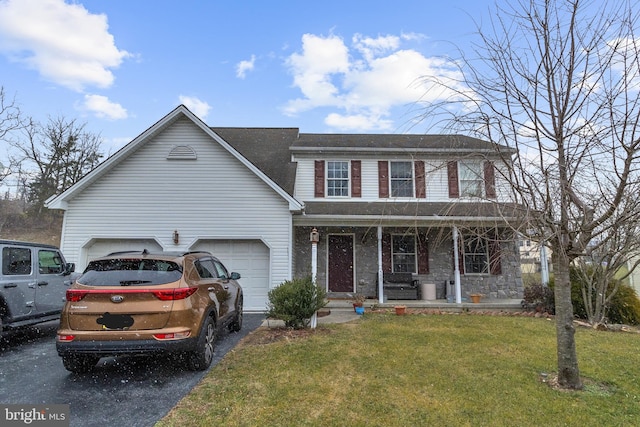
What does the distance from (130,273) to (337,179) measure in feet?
29.4

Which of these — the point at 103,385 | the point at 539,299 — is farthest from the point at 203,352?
the point at 539,299

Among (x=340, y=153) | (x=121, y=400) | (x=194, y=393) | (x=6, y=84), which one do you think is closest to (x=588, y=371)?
(x=194, y=393)

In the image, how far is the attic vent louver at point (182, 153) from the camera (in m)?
10.2

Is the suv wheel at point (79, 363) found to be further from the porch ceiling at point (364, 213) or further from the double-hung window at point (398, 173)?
the double-hung window at point (398, 173)

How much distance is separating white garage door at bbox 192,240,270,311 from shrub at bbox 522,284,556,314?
806 centimetres

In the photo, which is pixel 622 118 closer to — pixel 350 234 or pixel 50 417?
pixel 50 417

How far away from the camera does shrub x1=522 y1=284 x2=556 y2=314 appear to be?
9.71 m

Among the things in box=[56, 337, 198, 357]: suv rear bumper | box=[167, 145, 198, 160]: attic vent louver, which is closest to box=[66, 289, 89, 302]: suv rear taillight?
box=[56, 337, 198, 357]: suv rear bumper

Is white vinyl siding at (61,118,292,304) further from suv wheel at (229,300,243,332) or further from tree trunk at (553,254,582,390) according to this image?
tree trunk at (553,254,582,390)

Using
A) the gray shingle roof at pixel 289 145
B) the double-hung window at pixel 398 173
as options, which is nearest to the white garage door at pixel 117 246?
the gray shingle roof at pixel 289 145

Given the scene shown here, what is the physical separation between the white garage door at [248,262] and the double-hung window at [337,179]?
11.8ft

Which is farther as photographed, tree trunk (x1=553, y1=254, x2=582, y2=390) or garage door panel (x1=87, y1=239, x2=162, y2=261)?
garage door panel (x1=87, y1=239, x2=162, y2=261)

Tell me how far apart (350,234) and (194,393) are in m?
8.76

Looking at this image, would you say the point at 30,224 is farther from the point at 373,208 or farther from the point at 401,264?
the point at 401,264
